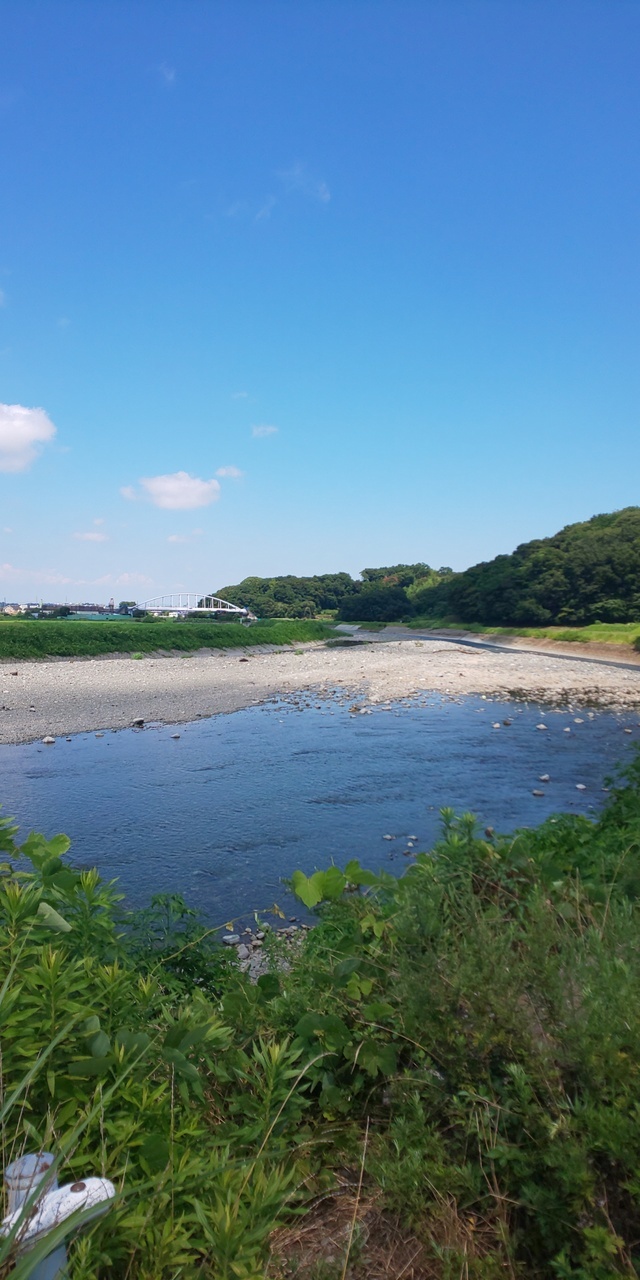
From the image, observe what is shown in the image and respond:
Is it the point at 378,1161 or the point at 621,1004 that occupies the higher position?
the point at 621,1004

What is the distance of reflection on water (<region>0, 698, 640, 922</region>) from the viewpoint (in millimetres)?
8219

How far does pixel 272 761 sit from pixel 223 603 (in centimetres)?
11947

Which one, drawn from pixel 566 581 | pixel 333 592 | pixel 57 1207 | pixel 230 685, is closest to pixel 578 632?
pixel 566 581

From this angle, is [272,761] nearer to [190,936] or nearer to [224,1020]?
[190,936]

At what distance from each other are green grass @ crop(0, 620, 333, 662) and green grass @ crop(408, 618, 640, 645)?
25.1m

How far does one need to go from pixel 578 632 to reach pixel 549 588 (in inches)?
500

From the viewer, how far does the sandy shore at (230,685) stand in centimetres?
2056

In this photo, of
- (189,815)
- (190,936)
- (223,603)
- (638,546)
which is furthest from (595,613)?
(223,603)

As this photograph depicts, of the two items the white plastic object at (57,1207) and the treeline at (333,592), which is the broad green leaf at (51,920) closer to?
the white plastic object at (57,1207)

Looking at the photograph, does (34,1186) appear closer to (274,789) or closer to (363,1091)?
(363,1091)

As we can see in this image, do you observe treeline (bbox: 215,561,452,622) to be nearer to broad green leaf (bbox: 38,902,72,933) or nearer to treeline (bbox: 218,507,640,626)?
treeline (bbox: 218,507,640,626)

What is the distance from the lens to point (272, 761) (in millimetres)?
14156

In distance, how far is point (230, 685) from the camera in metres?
28.4

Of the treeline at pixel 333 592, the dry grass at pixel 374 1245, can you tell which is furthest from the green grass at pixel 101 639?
the treeline at pixel 333 592
